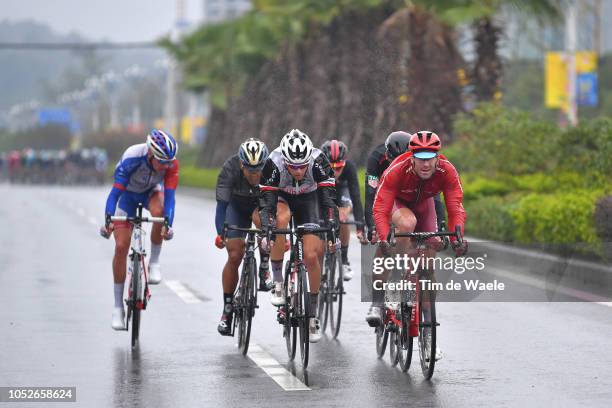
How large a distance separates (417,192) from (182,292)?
6358mm

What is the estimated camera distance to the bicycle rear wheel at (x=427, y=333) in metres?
9.59

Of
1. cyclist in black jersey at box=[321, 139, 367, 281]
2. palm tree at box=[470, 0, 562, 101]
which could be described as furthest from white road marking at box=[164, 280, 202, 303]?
palm tree at box=[470, 0, 562, 101]

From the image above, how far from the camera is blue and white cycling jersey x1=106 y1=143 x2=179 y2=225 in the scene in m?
11.9

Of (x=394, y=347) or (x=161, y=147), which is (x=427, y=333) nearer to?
(x=394, y=347)

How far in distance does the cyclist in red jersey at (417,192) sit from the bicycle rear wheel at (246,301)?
1.35m

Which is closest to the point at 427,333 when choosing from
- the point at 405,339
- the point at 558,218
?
the point at 405,339

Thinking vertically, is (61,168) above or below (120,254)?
below

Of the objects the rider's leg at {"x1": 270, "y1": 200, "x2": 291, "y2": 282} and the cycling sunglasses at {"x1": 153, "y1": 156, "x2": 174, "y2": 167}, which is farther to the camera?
the cycling sunglasses at {"x1": 153, "y1": 156, "x2": 174, "y2": 167}

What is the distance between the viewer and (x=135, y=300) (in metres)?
11.6

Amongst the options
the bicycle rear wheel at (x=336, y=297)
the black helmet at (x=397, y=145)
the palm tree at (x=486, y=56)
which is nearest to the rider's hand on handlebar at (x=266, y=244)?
the black helmet at (x=397, y=145)

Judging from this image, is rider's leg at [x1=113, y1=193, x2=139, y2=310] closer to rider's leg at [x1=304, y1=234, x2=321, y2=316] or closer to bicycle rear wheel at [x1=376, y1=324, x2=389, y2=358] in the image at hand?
rider's leg at [x1=304, y1=234, x2=321, y2=316]

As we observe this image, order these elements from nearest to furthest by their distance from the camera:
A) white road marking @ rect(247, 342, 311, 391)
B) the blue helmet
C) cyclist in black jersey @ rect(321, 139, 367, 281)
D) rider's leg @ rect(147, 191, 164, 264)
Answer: white road marking @ rect(247, 342, 311, 391) → the blue helmet → rider's leg @ rect(147, 191, 164, 264) → cyclist in black jersey @ rect(321, 139, 367, 281)

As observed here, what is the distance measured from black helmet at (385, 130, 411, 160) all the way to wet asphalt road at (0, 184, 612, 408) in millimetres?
1582

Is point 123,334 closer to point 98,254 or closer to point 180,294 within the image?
point 180,294
